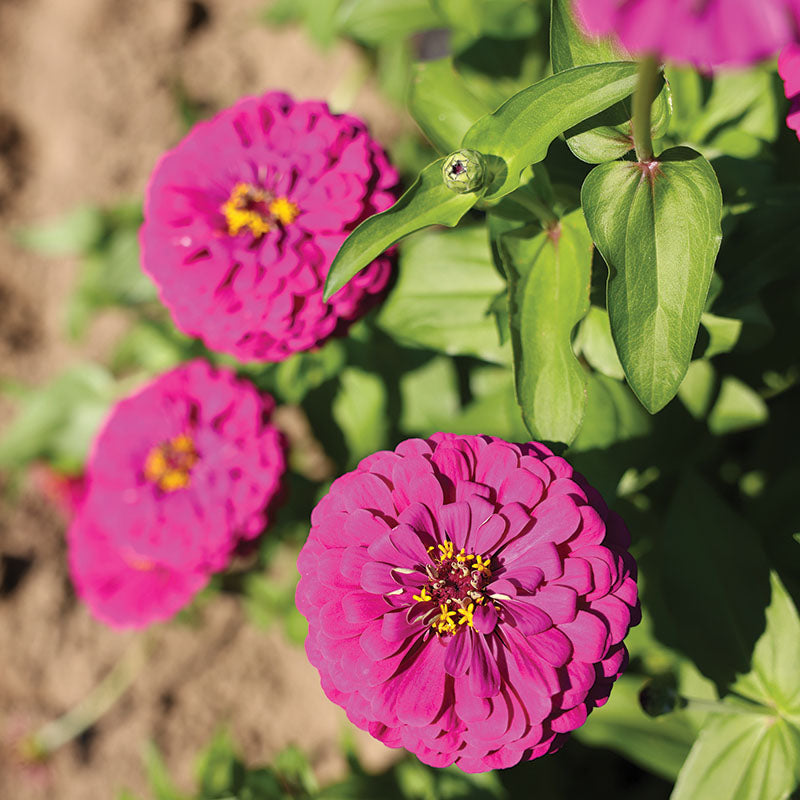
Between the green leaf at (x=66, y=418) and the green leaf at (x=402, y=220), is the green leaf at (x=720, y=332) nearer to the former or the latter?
the green leaf at (x=402, y=220)

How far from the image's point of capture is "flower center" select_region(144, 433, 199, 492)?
3.22ft

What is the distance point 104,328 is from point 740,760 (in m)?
1.56

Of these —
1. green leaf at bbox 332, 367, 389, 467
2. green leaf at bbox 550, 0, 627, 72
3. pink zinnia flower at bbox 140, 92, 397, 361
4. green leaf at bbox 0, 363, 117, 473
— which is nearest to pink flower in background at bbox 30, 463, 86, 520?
green leaf at bbox 0, 363, 117, 473

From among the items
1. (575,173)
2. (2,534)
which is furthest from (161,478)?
(2,534)

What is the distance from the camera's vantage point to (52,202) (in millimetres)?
1900

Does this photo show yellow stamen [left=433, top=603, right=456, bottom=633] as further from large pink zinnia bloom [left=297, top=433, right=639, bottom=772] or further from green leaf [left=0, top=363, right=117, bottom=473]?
green leaf [left=0, top=363, right=117, bottom=473]

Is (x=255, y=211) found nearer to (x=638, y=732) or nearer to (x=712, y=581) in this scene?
(x=712, y=581)

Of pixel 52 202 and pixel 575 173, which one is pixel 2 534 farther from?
pixel 575 173

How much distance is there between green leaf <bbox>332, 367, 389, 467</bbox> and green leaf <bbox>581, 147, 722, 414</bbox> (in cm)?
50

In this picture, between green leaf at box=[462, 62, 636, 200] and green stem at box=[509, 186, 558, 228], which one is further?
green stem at box=[509, 186, 558, 228]

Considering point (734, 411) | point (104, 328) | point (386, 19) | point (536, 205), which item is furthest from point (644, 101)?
point (104, 328)

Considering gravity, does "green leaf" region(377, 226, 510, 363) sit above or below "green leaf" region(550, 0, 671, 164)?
below

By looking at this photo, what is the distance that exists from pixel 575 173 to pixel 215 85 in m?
1.45

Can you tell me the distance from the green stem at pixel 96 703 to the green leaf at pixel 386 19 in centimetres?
128
